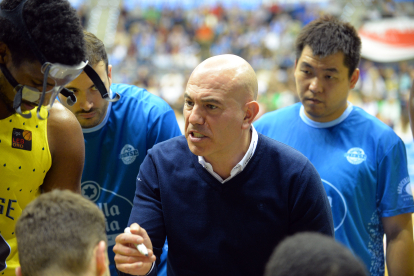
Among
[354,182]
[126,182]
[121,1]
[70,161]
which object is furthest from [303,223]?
[121,1]

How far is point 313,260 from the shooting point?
1.10m

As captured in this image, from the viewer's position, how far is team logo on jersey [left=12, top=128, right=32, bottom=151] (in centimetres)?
189

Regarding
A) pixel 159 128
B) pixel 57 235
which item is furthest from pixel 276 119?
pixel 57 235

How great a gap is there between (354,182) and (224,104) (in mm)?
1168

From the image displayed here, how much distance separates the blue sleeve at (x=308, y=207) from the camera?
1938 millimetres

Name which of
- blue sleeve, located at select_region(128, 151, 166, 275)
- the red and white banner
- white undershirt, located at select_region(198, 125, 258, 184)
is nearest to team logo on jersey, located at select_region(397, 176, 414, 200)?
white undershirt, located at select_region(198, 125, 258, 184)

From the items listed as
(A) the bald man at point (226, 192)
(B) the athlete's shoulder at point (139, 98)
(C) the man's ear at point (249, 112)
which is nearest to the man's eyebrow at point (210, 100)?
(A) the bald man at point (226, 192)

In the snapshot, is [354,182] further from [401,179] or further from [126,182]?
[126,182]

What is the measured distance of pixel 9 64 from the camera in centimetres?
173

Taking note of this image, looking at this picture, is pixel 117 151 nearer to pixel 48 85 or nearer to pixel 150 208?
pixel 150 208

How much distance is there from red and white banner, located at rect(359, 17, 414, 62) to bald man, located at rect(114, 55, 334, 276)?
41.9ft

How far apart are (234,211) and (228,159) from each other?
24cm

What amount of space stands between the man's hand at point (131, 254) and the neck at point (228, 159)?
501mm

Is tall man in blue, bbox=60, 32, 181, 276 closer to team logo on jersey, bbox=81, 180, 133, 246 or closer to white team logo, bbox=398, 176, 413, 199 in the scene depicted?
team logo on jersey, bbox=81, 180, 133, 246
